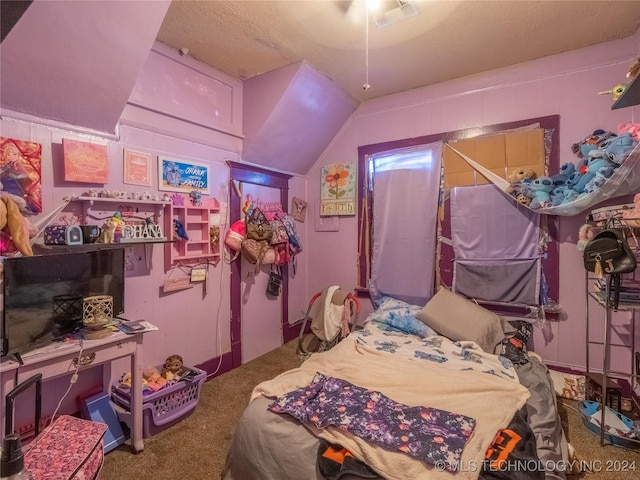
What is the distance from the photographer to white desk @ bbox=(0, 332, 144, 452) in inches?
58.7

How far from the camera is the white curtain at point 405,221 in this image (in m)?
3.10

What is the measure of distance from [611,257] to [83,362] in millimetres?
3024

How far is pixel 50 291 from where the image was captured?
1.75 m

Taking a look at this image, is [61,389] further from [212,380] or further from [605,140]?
[605,140]

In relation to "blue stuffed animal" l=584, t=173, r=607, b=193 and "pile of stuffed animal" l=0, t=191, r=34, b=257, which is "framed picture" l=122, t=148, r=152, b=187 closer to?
"pile of stuffed animal" l=0, t=191, r=34, b=257

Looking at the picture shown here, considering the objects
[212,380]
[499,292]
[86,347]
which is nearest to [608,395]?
[499,292]

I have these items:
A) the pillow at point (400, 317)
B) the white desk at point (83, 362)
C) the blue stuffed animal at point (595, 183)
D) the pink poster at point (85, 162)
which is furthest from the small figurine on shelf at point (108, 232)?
the blue stuffed animal at point (595, 183)

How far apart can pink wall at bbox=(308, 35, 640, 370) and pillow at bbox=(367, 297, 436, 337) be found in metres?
1.00

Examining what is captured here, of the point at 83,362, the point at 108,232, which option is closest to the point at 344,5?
the point at 108,232

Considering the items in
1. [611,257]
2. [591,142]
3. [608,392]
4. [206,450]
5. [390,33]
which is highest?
[390,33]

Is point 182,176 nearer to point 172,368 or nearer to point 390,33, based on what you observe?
point 172,368

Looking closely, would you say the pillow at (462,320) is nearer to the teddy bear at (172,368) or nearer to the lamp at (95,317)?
the teddy bear at (172,368)

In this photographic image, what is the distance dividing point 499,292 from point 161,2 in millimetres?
3134

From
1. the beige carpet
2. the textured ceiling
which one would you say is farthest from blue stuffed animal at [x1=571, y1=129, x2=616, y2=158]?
the beige carpet
